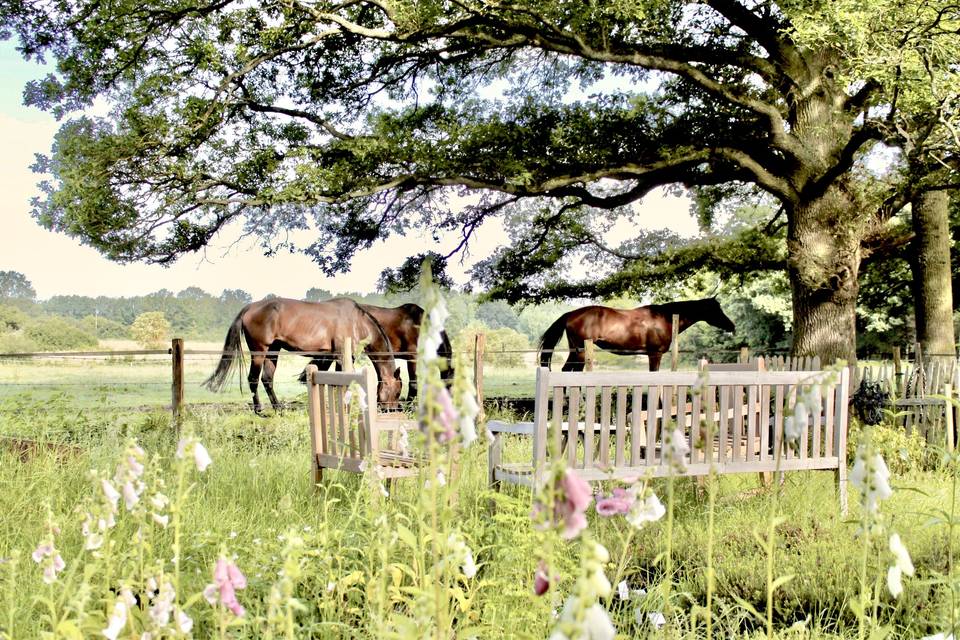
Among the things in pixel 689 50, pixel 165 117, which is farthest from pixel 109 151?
pixel 689 50

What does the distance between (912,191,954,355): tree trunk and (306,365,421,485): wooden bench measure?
11577mm

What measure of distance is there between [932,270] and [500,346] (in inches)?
295

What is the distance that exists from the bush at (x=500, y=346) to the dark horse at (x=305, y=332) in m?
1.68

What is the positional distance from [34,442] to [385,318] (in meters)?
8.84

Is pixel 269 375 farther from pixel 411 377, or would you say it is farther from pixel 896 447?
pixel 896 447

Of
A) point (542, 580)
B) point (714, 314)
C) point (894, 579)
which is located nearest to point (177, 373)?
point (894, 579)

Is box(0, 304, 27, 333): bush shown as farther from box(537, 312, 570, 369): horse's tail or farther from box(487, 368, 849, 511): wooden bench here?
box(487, 368, 849, 511): wooden bench

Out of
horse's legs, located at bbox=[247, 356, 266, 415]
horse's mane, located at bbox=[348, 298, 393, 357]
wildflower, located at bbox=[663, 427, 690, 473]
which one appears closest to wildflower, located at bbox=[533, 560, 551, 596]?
wildflower, located at bbox=[663, 427, 690, 473]

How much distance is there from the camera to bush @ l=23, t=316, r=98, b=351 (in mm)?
20844

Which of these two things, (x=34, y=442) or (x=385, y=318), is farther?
(x=385, y=318)

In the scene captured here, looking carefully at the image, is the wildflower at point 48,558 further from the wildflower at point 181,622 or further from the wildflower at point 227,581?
the wildflower at point 227,581

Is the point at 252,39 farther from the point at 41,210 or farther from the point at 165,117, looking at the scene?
the point at 41,210

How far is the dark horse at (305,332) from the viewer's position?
13.6 metres

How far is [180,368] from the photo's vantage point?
32.8 ft
